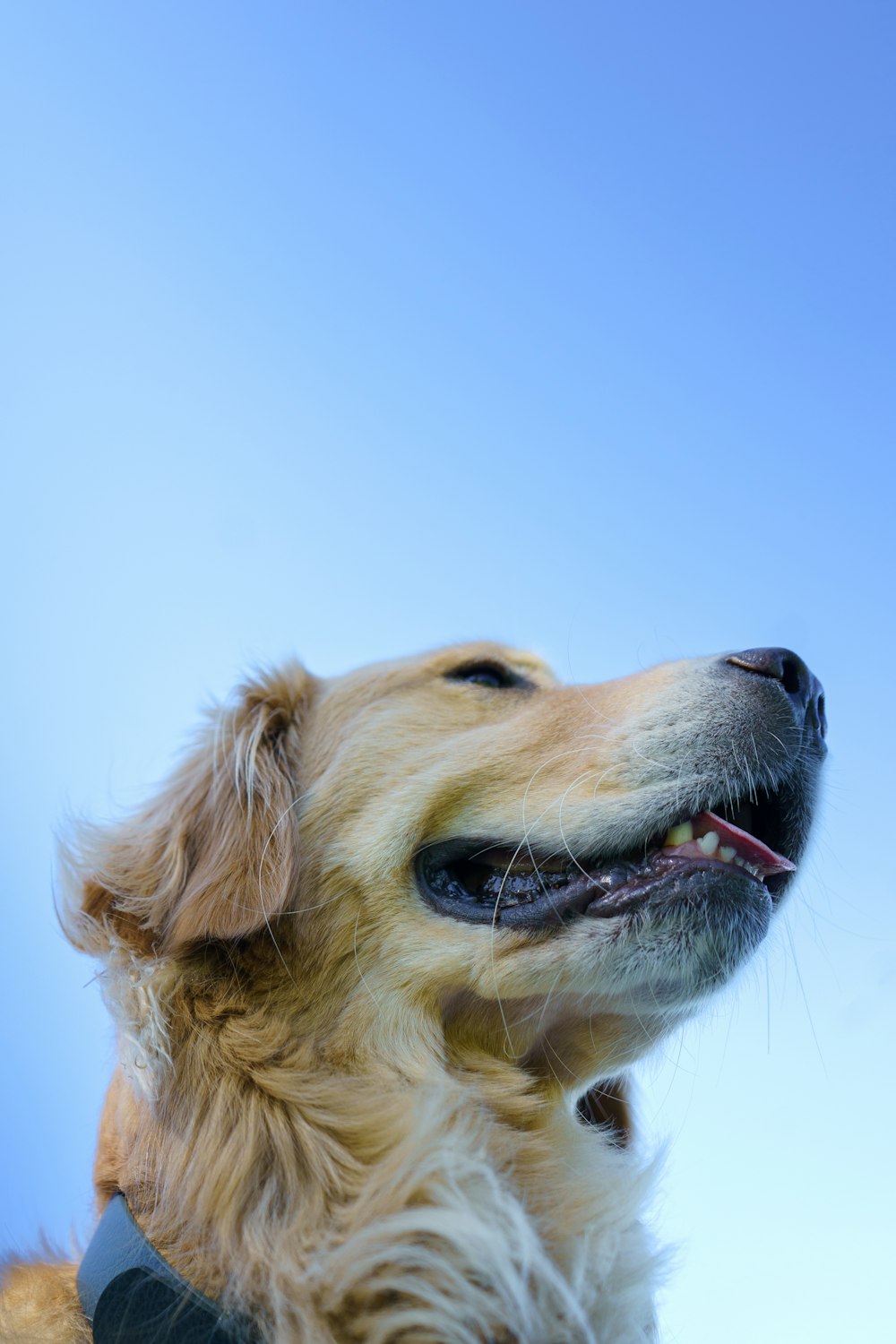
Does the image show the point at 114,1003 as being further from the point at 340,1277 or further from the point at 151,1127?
the point at 340,1277

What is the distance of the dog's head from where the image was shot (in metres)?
2.13

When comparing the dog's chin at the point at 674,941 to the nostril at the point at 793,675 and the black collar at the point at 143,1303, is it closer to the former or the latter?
the nostril at the point at 793,675

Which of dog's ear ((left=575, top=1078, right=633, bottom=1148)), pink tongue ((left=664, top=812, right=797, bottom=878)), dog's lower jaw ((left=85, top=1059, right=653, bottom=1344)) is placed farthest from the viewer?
dog's ear ((left=575, top=1078, right=633, bottom=1148))

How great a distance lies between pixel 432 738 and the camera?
2.53 metres

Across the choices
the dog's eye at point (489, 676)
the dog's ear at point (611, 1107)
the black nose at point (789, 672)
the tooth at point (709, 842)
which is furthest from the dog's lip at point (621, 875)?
the dog's ear at point (611, 1107)

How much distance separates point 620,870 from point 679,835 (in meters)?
0.14

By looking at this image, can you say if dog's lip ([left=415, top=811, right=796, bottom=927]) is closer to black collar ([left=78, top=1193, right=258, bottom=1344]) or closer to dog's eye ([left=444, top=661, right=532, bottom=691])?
dog's eye ([left=444, top=661, right=532, bottom=691])

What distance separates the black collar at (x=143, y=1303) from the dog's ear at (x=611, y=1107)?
119 cm

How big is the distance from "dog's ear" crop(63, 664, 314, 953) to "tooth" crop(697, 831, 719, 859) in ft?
2.81

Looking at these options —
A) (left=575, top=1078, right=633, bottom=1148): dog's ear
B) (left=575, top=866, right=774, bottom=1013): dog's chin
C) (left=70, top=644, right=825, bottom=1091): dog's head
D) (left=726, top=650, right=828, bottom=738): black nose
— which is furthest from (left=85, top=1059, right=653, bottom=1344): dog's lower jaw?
(left=726, top=650, right=828, bottom=738): black nose

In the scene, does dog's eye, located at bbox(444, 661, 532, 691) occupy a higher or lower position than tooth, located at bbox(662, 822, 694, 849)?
higher

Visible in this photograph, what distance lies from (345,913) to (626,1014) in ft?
2.04

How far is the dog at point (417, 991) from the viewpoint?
177 cm

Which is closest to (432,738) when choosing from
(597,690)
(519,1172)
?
(597,690)
